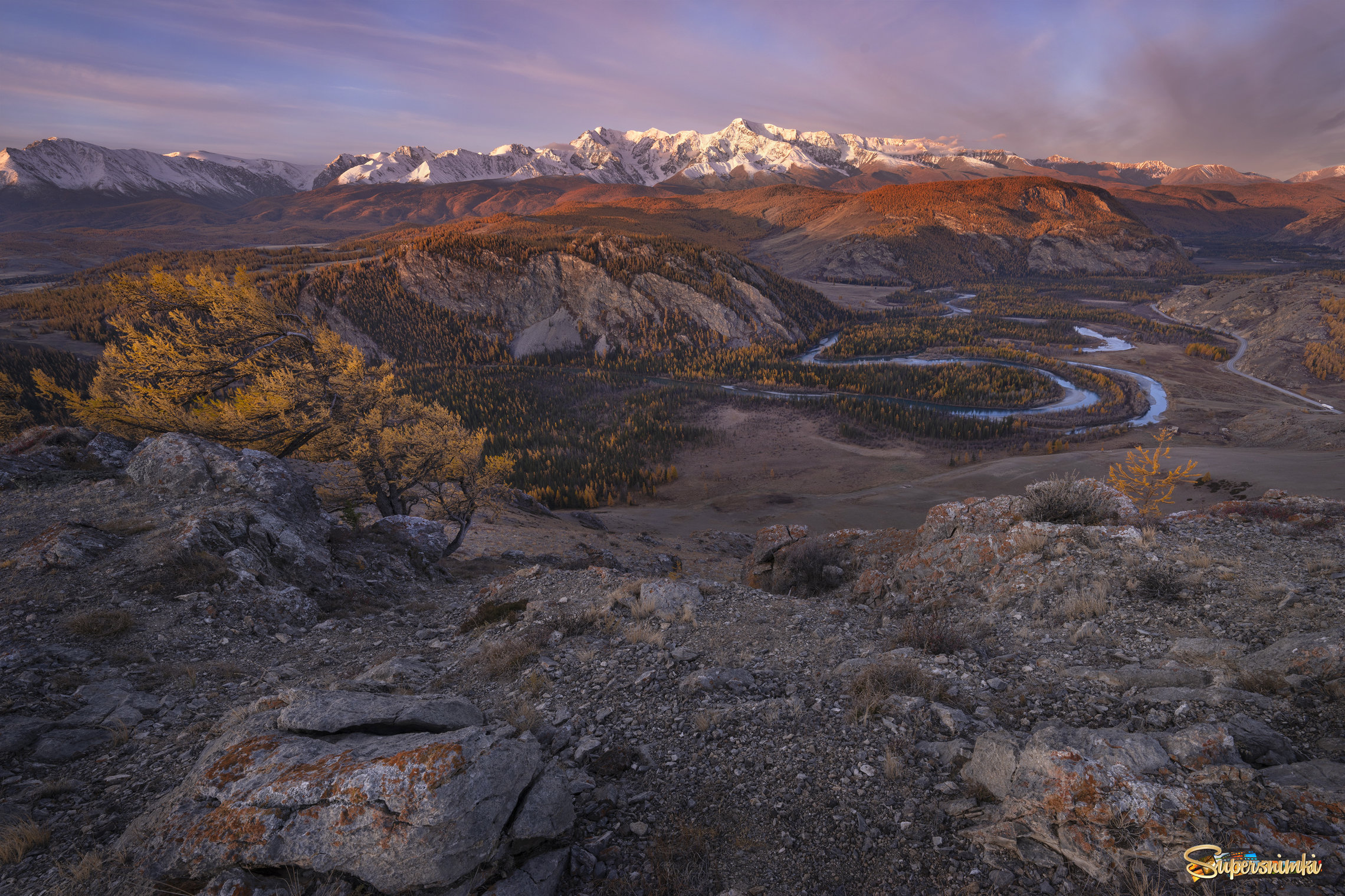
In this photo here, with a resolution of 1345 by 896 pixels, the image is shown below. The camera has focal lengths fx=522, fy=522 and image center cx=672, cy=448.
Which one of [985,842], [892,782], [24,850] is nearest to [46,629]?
[24,850]

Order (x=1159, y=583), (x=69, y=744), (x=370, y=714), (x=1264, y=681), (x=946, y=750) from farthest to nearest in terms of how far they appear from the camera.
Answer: (x=1159, y=583) → (x=69, y=744) → (x=946, y=750) → (x=1264, y=681) → (x=370, y=714)

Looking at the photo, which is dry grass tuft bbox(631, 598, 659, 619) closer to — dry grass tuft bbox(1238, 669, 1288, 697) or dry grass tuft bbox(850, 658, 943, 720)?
dry grass tuft bbox(850, 658, 943, 720)

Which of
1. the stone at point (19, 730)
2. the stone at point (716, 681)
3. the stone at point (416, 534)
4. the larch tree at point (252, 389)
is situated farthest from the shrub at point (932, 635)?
the larch tree at point (252, 389)

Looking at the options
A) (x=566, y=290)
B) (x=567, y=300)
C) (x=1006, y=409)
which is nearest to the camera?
(x=1006, y=409)

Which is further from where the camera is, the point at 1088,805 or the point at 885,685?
the point at 885,685

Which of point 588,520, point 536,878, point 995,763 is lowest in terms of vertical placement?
point 588,520

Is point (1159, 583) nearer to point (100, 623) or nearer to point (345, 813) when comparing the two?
point (345, 813)

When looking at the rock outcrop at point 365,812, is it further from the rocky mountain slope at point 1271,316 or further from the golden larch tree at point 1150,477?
the rocky mountain slope at point 1271,316

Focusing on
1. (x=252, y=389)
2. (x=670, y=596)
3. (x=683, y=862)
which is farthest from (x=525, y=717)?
(x=252, y=389)
